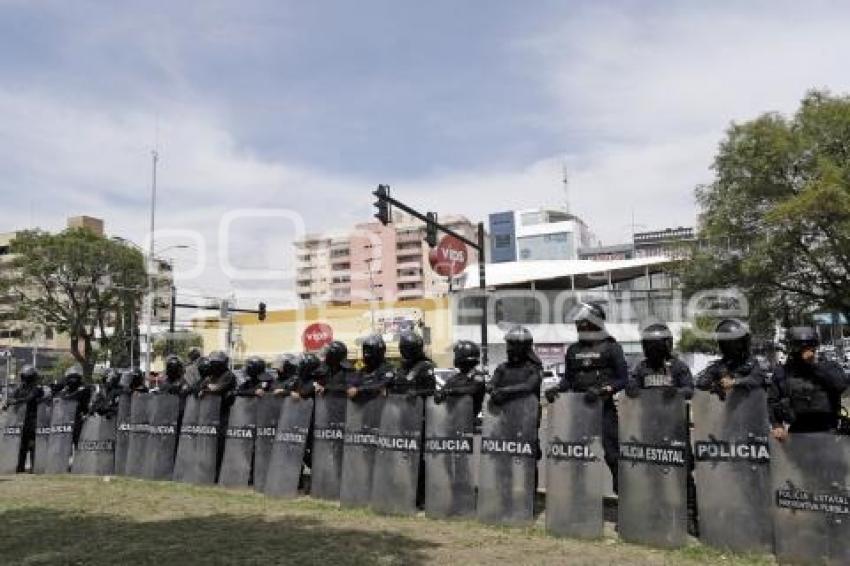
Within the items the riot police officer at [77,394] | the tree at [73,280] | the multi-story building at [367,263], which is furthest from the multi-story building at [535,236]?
the riot police officer at [77,394]

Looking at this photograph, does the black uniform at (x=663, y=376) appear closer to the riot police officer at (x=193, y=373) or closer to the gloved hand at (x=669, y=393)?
the gloved hand at (x=669, y=393)

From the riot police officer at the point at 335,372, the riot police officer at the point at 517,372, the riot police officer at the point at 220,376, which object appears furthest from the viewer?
the riot police officer at the point at 220,376

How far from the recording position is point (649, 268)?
5594 centimetres

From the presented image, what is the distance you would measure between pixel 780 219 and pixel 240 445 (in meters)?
20.7

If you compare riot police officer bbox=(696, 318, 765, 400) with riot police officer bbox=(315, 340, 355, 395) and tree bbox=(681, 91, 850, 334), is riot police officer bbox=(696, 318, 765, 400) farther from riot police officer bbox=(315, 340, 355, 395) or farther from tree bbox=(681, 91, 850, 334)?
tree bbox=(681, 91, 850, 334)

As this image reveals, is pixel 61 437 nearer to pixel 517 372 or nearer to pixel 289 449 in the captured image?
pixel 289 449

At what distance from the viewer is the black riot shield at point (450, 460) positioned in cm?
796

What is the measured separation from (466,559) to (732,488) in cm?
210

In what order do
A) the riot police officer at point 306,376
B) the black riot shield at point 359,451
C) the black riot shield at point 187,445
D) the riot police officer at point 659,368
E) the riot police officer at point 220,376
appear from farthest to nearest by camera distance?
1. the riot police officer at point 220,376
2. the black riot shield at point 187,445
3. the riot police officer at point 306,376
4. the black riot shield at point 359,451
5. the riot police officer at point 659,368

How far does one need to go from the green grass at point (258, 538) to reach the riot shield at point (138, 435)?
179cm

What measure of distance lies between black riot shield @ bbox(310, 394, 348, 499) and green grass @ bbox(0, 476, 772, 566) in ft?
0.85

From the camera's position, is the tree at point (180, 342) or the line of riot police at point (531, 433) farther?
the tree at point (180, 342)

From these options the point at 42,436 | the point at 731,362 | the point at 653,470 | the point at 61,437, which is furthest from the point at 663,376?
the point at 42,436

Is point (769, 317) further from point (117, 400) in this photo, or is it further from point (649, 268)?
point (649, 268)
